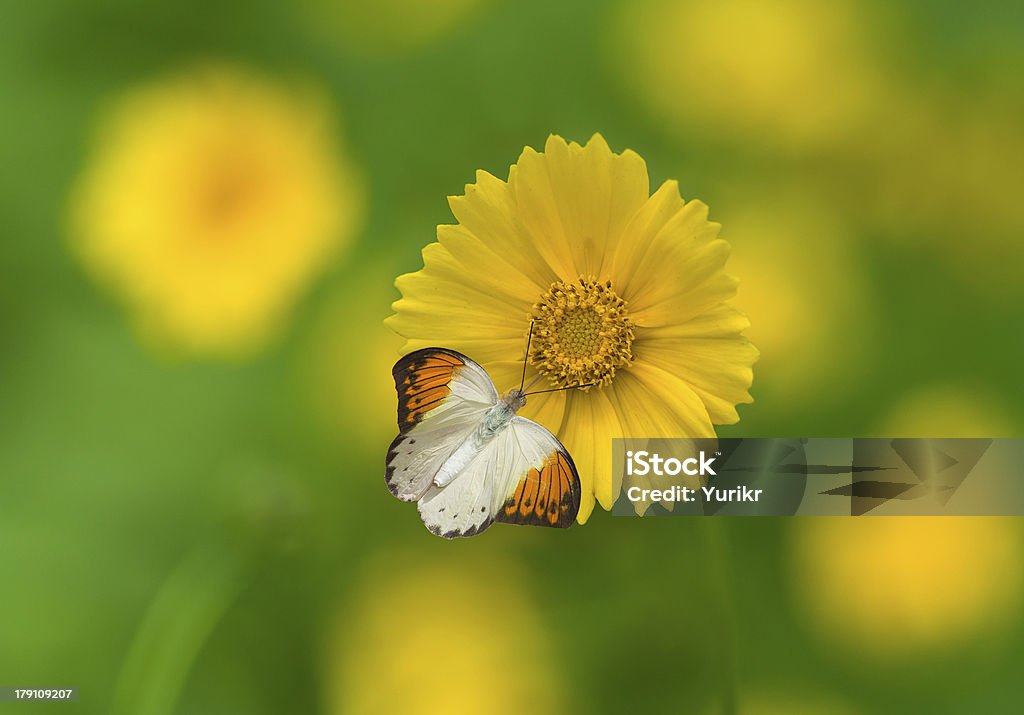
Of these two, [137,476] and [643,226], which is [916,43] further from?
[137,476]

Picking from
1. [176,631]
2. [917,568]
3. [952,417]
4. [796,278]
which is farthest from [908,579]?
[176,631]

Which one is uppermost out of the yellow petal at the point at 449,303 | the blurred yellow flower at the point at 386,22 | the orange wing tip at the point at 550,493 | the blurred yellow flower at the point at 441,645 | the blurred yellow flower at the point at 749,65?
the blurred yellow flower at the point at 386,22

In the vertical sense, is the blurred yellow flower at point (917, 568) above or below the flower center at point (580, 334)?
below

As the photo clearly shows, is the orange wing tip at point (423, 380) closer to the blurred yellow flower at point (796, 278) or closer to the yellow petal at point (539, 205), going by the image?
the yellow petal at point (539, 205)

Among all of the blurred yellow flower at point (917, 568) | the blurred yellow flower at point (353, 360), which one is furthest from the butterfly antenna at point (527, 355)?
the blurred yellow flower at point (917, 568)

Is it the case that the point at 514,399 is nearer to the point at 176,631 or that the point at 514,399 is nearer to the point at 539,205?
the point at 539,205

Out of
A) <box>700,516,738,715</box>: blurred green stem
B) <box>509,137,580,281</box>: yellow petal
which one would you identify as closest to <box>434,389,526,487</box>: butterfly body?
<box>509,137,580,281</box>: yellow petal
